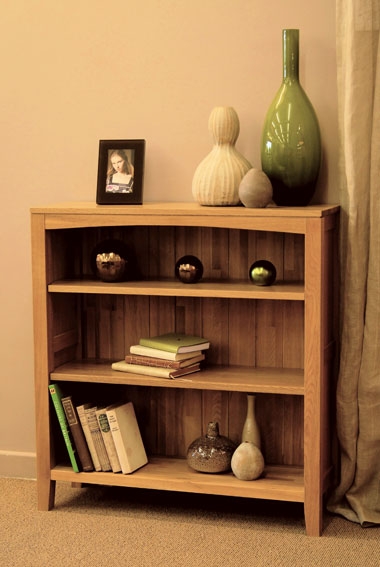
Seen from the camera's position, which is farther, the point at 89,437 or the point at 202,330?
the point at 202,330

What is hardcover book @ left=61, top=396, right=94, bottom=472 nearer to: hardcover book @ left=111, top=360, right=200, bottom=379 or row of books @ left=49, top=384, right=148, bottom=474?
row of books @ left=49, top=384, right=148, bottom=474

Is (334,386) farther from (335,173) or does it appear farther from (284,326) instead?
(335,173)

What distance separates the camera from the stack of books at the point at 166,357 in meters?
2.92

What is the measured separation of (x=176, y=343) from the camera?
297 centimetres

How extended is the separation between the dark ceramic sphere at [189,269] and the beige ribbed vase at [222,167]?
0.61 feet

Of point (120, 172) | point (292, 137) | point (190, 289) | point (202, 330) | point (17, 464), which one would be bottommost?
point (17, 464)

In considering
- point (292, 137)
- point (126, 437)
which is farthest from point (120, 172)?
point (126, 437)

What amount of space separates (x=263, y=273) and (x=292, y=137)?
424 mm

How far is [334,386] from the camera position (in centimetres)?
300

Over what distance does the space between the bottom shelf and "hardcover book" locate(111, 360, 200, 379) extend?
33cm

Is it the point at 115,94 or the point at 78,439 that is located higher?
the point at 115,94

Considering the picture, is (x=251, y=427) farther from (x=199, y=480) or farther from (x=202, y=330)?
(x=202, y=330)

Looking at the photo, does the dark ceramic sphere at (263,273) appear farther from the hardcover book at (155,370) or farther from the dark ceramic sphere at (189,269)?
the hardcover book at (155,370)

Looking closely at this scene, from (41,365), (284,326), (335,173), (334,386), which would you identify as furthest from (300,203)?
(41,365)
